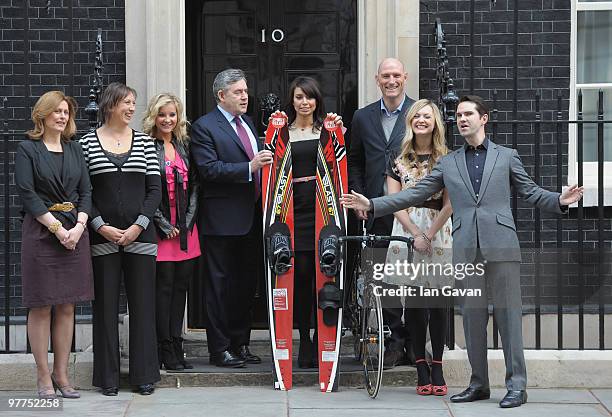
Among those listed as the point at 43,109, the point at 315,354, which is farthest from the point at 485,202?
the point at 43,109

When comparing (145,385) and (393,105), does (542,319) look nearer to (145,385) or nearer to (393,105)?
(393,105)

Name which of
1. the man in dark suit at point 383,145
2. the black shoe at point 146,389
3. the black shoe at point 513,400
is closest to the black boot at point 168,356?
the black shoe at point 146,389

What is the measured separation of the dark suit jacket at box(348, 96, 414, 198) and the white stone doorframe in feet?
2.69

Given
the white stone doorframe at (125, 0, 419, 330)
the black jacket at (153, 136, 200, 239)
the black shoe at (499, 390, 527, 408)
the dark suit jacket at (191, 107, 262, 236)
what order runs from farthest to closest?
the white stone doorframe at (125, 0, 419, 330) < the dark suit jacket at (191, 107, 262, 236) < the black jacket at (153, 136, 200, 239) < the black shoe at (499, 390, 527, 408)

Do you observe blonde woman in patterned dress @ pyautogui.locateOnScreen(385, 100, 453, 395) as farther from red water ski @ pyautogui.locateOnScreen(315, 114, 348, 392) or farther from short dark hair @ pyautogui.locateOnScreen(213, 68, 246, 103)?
short dark hair @ pyautogui.locateOnScreen(213, 68, 246, 103)

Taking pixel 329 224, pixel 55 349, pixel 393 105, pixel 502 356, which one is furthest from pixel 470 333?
pixel 55 349

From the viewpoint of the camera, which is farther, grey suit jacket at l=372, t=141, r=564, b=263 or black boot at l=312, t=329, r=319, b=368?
black boot at l=312, t=329, r=319, b=368

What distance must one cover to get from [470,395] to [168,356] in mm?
1913

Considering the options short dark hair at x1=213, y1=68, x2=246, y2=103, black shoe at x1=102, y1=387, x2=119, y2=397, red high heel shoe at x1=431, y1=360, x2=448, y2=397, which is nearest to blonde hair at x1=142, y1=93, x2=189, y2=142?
short dark hair at x1=213, y1=68, x2=246, y2=103

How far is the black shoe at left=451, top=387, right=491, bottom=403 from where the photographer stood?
7.32m

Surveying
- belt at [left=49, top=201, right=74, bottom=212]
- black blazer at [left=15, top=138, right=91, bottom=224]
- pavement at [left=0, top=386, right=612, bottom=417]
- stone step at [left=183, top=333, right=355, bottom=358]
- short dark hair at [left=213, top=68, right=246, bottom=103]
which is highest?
short dark hair at [left=213, top=68, right=246, bottom=103]

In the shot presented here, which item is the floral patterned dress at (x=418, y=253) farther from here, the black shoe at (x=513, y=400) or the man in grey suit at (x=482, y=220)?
the black shoe at (x=513, y=400)

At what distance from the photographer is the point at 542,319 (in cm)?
909

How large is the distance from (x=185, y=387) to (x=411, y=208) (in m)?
1.80
